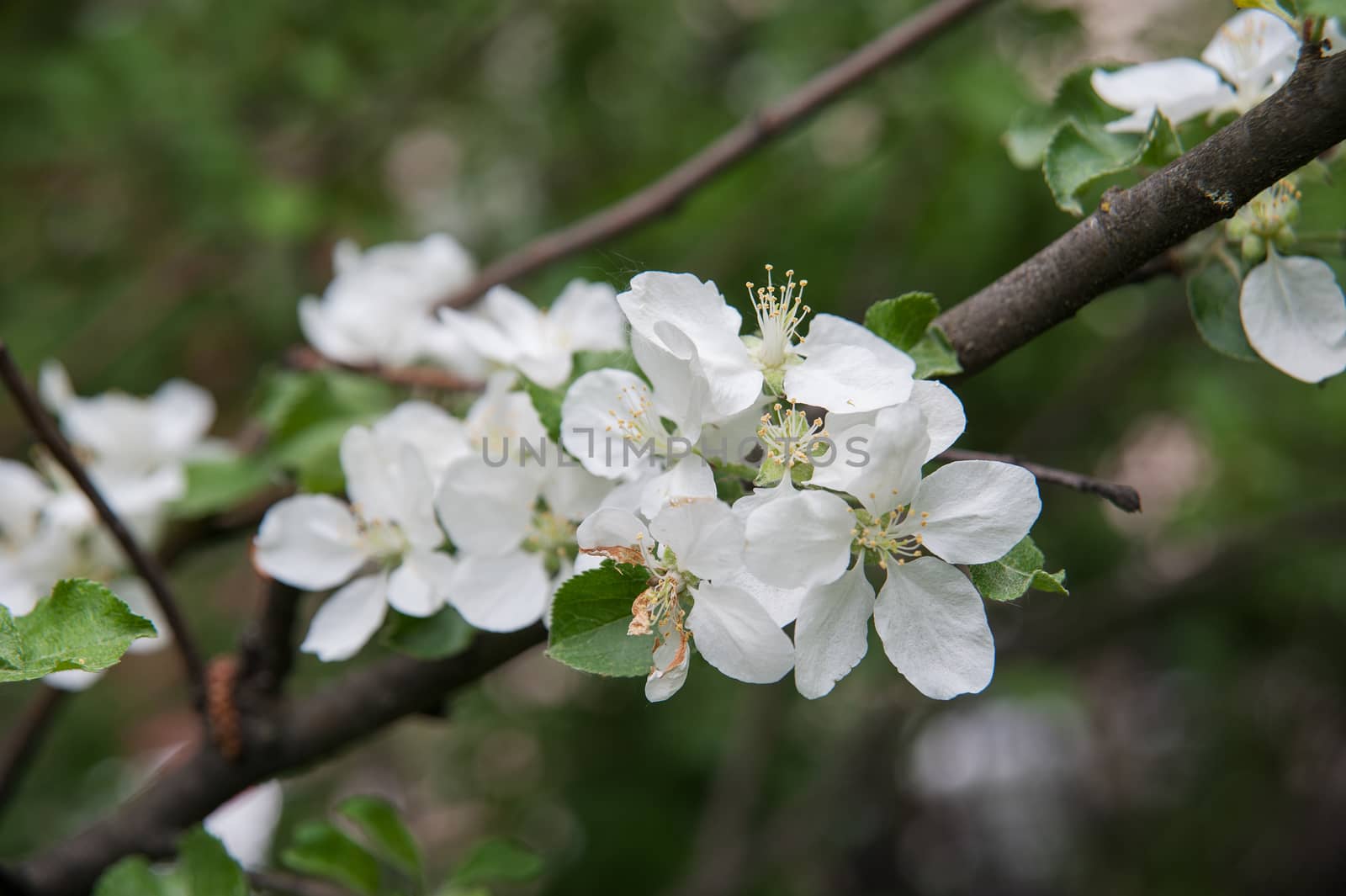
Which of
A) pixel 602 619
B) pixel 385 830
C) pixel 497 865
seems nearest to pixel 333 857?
pixel 385 830

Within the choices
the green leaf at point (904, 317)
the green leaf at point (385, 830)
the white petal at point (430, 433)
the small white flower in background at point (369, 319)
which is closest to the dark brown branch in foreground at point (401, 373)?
the small white flower in background at point (369, 319)

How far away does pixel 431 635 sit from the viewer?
967 millimetres

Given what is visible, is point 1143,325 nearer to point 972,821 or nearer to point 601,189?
point 601,189

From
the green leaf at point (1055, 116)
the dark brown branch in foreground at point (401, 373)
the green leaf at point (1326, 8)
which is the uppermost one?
the green leaf at point (1326, 8)

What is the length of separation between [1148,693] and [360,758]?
263 cm

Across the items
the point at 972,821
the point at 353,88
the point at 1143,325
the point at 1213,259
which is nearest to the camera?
the point at 1213,259

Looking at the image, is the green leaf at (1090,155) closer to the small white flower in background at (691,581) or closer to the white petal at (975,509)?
the white petal at (975,509)

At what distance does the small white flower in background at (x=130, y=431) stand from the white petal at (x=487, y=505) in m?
0.63

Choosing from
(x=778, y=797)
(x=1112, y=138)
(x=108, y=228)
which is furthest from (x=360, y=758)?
(x=1112, y=138)

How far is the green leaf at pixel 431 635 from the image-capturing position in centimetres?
95

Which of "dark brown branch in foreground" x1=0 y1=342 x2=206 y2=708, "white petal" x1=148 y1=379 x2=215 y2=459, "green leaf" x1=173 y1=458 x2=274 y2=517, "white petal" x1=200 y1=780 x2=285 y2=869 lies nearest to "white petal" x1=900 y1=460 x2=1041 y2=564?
"dark brown branch in foreground" x1=0 y1=342 x2=206 y2=708

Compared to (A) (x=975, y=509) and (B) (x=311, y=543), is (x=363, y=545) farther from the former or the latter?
(A) (x=975, y=509)

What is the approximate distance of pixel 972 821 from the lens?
3.57m

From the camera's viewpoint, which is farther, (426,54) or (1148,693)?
(1148,693)
